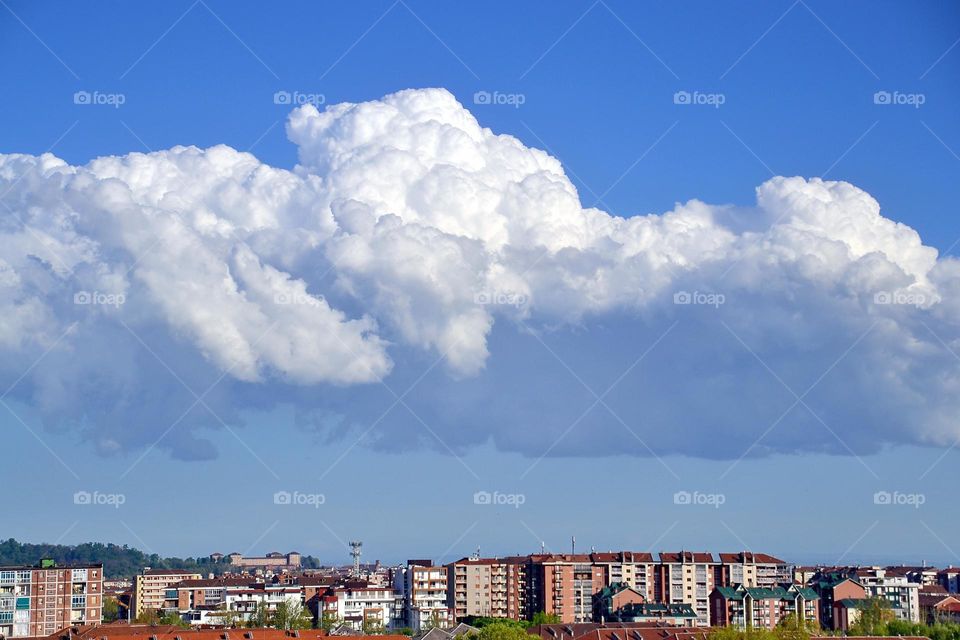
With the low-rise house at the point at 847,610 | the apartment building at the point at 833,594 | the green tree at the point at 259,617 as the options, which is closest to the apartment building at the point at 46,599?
the green tree at the point at 259,617

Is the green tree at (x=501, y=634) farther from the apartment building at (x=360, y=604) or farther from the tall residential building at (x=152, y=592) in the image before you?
the tall residential building at (x=152, y=592)

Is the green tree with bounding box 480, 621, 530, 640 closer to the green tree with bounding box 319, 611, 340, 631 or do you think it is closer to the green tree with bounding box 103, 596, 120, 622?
the green tree with bounding box 319, 611, 340, 631

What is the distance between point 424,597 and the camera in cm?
5884

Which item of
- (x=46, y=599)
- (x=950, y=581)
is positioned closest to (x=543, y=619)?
(x=46, y=599)

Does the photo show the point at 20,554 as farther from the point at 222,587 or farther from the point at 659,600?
the point at 659,600

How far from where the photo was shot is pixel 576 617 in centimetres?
5834

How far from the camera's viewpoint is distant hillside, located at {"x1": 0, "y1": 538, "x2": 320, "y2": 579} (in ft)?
430

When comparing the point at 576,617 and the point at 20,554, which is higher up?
the point at 20,554

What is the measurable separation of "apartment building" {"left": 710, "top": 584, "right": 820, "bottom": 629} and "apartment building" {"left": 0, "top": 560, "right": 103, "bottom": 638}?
2498cm

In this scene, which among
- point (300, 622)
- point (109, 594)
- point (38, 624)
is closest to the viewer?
point (38, 624)

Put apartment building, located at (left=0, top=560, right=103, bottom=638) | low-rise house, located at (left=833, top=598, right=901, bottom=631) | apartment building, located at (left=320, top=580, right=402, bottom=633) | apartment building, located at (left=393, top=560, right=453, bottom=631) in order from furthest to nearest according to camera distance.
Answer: apartment building, located at (left=320, top=580, right=402, bottom=633) < apartment building, located at (left=393, top=560, right=453, bottom=631) < low-rise house, located at (left=833, top=598, right=901, bottom=631) < apartment building, located at (left=0, top=560, right=103, bottom=638)

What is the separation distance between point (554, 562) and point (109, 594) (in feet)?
102

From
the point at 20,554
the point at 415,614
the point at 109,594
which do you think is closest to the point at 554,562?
the point at 415,614

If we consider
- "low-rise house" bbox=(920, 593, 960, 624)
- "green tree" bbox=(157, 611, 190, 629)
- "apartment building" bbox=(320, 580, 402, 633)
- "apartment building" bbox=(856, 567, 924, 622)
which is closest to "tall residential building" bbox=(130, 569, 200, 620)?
"green tree" bbox=(157, 611, 190, 629)
